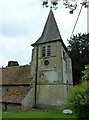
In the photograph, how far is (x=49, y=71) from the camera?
33.8 m

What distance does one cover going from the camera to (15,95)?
33125mm

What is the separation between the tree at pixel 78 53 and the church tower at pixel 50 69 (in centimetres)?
1055

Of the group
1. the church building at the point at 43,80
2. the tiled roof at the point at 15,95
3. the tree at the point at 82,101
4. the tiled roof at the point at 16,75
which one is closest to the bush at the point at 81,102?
the tree at the point at 82,101

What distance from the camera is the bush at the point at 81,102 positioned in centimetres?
1651

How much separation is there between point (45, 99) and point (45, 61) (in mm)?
5283

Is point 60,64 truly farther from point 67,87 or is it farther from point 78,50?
point 78,50

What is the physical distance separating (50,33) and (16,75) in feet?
26.7

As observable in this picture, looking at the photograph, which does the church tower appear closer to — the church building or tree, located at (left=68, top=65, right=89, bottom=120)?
the church building

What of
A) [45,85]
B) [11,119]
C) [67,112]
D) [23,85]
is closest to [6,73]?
[23,85]

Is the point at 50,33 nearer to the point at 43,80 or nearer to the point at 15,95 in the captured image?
the point at 43,80

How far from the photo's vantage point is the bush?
54.2ft

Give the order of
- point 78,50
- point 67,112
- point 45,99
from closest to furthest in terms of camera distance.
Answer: point 67,112 < point 45,99 < point 78,50

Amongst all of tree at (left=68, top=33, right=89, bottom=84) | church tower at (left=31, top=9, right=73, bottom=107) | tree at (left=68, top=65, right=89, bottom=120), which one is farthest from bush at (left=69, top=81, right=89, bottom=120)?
tree at (left=68, top=33, right=89, bottom=84)

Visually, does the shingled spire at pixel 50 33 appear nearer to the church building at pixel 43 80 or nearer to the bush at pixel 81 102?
the church building at pixel 43 80
